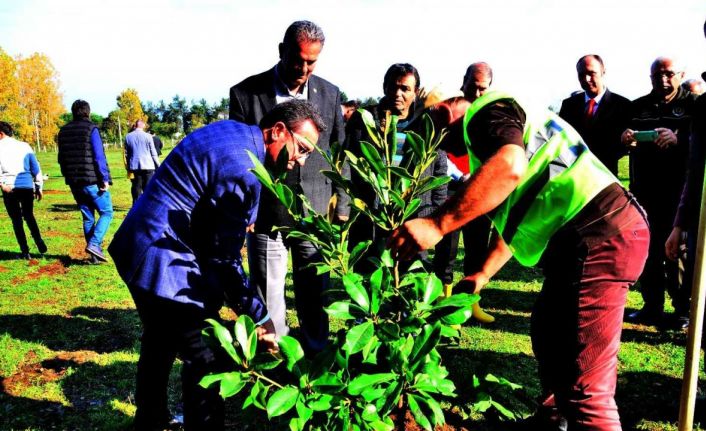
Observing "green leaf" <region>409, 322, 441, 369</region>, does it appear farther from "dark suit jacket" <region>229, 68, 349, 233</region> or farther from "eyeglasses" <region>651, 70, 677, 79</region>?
"eyeglasses" <region>651, 70, 677, 79</region>

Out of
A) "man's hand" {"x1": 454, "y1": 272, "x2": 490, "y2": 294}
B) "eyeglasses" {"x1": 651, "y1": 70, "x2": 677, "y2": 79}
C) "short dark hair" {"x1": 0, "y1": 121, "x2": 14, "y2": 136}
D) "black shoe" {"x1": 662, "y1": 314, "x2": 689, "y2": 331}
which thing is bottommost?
"black shoe" {"x1": 662, "y1": 314, "x2": 689, "y2": 331}

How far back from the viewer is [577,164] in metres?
2.08

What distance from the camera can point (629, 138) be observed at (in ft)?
15.0

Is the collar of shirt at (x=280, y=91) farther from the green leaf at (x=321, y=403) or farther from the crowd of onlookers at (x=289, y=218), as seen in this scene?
the green leaf at (x=321, y=403)

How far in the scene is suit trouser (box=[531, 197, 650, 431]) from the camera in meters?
2.11

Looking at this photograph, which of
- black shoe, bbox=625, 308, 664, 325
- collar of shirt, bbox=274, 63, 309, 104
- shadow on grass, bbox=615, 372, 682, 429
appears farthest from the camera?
black shoe, bbox=625, 308, 664, 325

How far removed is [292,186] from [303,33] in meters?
0.98

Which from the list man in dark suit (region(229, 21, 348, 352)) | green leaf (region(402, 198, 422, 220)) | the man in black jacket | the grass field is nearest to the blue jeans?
the man in black jacket

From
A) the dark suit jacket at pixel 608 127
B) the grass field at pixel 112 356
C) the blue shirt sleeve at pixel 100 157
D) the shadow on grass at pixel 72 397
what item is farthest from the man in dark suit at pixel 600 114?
the blue shirt sleeve at pixel 100 157

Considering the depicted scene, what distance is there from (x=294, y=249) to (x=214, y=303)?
124cm

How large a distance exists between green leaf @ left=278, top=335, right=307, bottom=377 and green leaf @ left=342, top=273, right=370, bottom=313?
28 cm

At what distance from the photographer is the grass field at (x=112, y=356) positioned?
326 centimetres

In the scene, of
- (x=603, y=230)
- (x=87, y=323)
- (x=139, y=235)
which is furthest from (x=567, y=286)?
(x=87, y=323)

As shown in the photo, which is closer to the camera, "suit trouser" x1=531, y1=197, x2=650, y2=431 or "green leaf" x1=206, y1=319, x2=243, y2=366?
"green leaf" x1=206, y1=319, x2=243, y2=366
